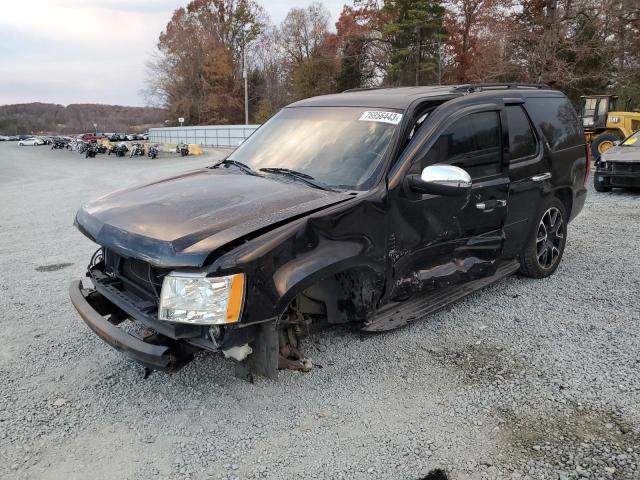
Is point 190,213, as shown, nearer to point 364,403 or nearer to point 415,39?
point 364,403

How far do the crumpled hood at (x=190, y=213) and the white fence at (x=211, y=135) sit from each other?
32346 mm

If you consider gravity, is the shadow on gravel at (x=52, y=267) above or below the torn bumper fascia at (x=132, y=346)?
below

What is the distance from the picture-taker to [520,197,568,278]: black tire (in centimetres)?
486

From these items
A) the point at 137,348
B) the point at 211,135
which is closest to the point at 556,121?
the point at 137,348

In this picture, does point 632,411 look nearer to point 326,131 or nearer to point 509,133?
point 509,133

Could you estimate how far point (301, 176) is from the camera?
3.58m

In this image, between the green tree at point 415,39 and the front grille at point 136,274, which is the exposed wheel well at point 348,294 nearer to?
the front grille at point 136,274

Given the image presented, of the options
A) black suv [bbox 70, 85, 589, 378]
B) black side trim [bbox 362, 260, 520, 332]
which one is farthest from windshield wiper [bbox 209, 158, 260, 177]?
black side trim [bbox 362, 260, 520, 332]

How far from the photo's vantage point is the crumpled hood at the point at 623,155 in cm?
1026

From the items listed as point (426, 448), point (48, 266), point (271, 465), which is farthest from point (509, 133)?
point (48, 266)

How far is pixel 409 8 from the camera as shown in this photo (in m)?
43.0

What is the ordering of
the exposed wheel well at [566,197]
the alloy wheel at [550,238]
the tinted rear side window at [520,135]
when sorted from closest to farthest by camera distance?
the tinted rear side window at [520,135] → the alloy wheel at [550,238] → the exposed wheel well at [566,197]

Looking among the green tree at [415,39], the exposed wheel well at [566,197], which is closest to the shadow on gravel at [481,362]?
the exposed wheel well at [566,197]

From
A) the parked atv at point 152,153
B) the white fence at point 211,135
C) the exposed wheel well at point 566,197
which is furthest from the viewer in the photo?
the white fence at point 211,135
